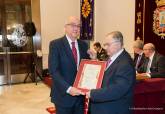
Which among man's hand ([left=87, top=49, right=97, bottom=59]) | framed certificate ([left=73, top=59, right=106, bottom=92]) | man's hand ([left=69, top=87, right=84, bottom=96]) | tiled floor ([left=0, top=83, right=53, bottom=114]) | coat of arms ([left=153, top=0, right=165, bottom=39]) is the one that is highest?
coat of arms ([left=153, top=0, right=165, bottom=39])

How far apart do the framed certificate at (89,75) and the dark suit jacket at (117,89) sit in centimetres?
8

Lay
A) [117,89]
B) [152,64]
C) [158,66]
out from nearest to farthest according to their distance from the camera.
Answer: [117,89], [158,66], [152,64]

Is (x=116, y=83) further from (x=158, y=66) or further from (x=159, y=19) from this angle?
(x=159, y=19)

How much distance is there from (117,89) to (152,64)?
224 centimetres

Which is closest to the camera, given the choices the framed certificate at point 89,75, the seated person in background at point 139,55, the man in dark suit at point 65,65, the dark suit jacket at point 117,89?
the dark suit jacket at point 117,89

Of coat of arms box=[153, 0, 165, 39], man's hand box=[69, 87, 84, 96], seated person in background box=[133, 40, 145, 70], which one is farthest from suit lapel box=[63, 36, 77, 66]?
coat of arms box=[153, 0, 165, 39]

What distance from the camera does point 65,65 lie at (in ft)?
8.10

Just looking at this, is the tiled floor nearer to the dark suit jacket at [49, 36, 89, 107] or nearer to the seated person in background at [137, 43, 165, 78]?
the seated person in background at [137, 43, 165, 78]

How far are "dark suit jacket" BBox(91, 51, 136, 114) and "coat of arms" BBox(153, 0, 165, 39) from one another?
115 inches

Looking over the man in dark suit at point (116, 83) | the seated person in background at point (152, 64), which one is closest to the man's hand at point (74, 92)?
the man in dark suit at point (116, 83)

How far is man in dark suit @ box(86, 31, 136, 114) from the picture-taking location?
1939 millimetres

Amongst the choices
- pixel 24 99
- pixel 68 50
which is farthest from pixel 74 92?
pixel 24 99

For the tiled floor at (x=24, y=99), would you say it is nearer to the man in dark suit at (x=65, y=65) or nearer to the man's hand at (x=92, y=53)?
the man in dark suit at (x=65, y=65)

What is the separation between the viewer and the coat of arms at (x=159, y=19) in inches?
183
